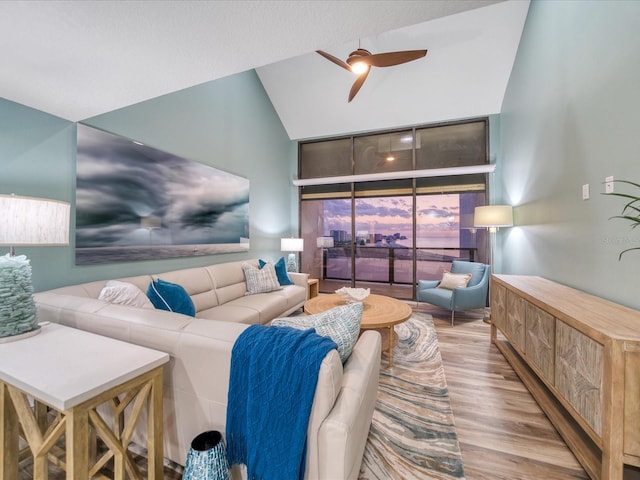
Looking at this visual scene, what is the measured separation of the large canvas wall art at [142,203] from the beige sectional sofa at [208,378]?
0.74m

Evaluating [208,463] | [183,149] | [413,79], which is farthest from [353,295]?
[413,79]

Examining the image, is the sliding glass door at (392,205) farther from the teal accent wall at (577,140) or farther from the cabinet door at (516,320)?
the cabinet door at (516,320)

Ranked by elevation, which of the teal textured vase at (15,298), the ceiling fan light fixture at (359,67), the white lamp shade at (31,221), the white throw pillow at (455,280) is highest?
the ceiling fan light fixture at (359,67)

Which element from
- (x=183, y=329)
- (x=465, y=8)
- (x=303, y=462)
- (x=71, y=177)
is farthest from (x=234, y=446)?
(x=71, y=177)

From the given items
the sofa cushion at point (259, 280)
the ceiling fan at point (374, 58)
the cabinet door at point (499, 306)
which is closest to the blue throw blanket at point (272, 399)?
the cabinet door at point (499, 306)

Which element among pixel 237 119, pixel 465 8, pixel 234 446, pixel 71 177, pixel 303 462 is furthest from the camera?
pixel 237 119

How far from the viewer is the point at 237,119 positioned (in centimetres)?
396

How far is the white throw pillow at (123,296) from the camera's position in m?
1.84

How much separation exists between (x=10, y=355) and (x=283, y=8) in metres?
1.87

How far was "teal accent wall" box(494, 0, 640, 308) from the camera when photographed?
1629mm

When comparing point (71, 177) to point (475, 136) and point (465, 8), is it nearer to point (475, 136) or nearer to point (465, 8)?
point (465, 8)

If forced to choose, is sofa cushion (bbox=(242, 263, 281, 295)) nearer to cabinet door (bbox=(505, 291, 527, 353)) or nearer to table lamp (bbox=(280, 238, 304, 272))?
table lamp (bbox=(280, 238, 304, 272))

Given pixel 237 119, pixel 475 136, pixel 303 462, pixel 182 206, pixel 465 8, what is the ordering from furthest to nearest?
1. pixel 475 136
2. pixel 237 119
3. pixel 182 206
4. pixel 465 8
5. pixel 303 462

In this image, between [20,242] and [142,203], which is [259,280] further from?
[20,242]
